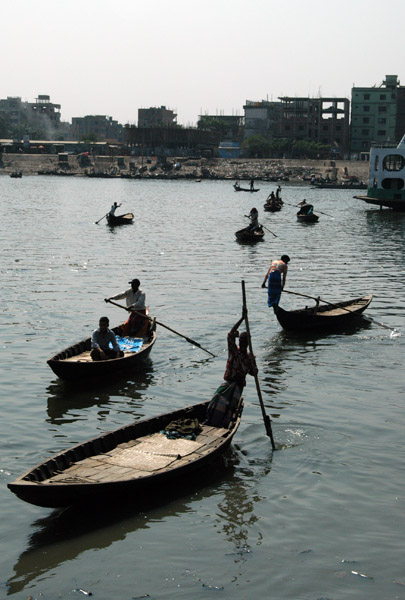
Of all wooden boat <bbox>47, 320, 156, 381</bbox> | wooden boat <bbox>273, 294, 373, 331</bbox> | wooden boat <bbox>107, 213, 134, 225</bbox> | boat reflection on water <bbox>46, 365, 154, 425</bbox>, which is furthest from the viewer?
wooden boat <bbox>107, 213, 134, 225</bbox>

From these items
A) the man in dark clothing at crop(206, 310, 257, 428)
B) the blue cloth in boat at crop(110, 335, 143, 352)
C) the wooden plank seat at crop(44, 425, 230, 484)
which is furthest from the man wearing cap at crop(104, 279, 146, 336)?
the wooden plank seat at crop(44, 425, 230, 484)

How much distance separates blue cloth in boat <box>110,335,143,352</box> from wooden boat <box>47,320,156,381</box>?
120 mm

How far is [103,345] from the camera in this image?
15773 mm

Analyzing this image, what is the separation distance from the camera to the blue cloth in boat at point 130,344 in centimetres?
1697

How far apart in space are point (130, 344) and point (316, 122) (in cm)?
14432

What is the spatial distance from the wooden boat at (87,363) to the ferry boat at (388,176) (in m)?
50.9

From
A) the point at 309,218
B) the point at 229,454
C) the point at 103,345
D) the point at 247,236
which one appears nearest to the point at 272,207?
the point at 309,218

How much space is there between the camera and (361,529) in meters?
10.2

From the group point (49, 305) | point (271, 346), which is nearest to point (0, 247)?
point (49, 305)

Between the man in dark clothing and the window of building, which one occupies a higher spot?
the window of building

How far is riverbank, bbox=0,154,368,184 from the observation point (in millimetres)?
138750

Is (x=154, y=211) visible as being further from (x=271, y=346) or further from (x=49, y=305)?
(x=271, y=346)

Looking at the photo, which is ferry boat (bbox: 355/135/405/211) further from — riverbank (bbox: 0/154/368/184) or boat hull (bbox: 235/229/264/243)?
riverbank (bbox: 0/154/368/184)

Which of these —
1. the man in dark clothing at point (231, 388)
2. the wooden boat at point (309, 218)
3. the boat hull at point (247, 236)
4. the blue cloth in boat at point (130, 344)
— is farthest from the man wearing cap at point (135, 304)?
the wooden boat at point (309, 218)
